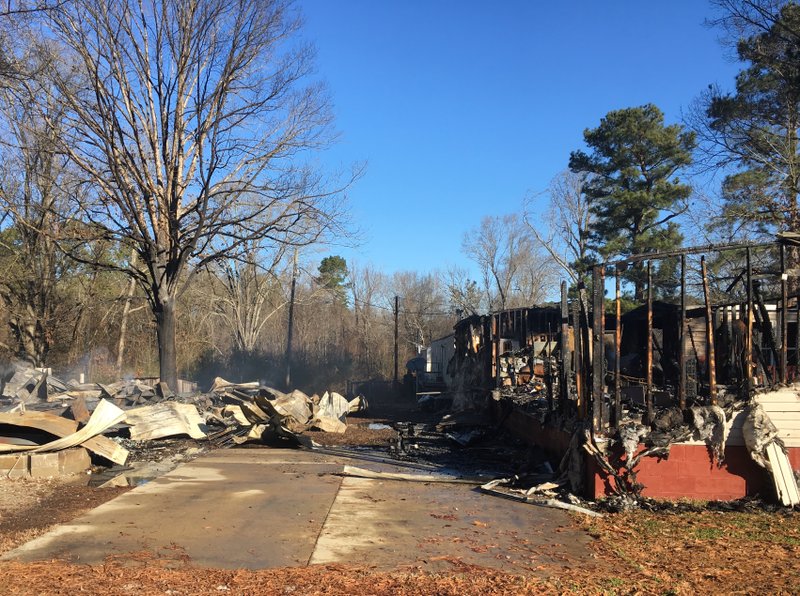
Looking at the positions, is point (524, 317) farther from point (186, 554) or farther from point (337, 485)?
point (186, 554)

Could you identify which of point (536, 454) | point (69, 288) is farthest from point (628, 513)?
point (69, 288)

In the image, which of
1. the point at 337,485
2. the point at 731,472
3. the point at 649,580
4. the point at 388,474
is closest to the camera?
the point at 649,580

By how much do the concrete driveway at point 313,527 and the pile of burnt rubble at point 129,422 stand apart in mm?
1440

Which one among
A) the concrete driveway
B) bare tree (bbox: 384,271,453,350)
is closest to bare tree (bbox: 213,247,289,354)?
bare tree (bbox: 384,271,453,350)

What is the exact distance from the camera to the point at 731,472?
8.45 metres

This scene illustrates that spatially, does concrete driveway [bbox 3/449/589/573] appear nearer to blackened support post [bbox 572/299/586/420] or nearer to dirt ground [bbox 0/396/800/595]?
dirt ground [bbox 0/396/800/595]

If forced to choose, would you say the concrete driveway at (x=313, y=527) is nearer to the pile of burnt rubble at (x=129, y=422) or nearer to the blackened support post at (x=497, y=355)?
the pile of burnt rubble at (x=129, y=422)

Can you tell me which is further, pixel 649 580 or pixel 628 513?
pixel 628 513

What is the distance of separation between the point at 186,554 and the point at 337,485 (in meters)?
3.86

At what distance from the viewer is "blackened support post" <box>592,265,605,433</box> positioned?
27.8 feet

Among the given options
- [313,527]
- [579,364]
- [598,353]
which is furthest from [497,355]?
[313,527]

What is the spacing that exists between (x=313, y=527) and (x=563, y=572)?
2729 mm

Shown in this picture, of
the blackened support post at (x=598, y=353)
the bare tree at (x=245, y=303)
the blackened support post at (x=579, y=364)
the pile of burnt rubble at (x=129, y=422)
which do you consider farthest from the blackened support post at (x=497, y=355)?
the bare tree at (x=245, y=303)

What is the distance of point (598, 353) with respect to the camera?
28.4 ft
